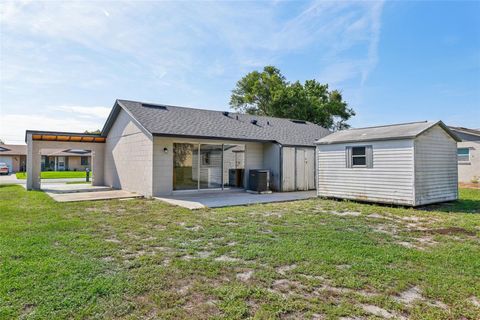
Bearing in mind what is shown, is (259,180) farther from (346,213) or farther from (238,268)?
(238,268)

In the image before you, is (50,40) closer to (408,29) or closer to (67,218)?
(67,218)

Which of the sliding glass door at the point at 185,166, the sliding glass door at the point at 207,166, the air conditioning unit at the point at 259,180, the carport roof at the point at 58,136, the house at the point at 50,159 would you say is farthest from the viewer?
the house at the point at 50,159

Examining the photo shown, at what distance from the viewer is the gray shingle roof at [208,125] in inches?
470

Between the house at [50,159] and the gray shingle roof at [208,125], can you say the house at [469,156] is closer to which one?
the gray shingle roof at [208,125]

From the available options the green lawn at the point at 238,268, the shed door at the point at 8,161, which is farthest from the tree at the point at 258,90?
the shed door at the point at 8,161

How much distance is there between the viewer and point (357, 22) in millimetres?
12492

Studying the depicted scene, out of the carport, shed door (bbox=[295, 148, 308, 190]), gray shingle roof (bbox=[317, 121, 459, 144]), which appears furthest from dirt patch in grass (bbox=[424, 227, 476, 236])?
the carport

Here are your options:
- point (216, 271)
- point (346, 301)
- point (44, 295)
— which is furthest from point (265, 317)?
point (44, 295)

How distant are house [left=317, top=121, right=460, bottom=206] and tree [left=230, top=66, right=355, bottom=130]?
19.9 metres

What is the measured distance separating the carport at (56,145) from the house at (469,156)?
71.0ft

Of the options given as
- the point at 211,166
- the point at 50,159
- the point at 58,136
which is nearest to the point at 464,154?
the point at 211,166

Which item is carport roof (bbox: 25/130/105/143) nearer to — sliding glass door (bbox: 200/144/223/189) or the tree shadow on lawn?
sliding glass door (bbox: 200/144/223/189)

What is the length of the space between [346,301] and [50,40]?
12007mm

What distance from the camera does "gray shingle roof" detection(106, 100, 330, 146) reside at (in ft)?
39.1
